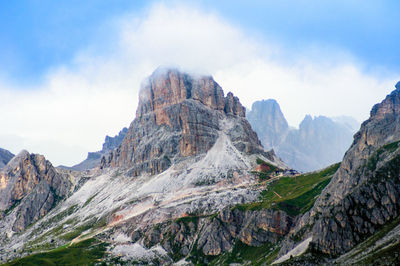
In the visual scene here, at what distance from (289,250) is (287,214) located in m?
41.7

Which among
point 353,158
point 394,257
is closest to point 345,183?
point 353,158

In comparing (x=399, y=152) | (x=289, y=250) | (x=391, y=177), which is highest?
(x=399, y=152)

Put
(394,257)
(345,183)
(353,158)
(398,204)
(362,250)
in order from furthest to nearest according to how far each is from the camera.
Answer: (353,158)
(345,183)
(398,204)
(362,250)
(394,257)

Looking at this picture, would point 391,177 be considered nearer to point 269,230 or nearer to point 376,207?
point 376,207

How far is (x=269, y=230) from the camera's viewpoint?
651ft

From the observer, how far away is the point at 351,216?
13962cm

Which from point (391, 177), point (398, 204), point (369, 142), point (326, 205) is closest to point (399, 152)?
point (391, 177)

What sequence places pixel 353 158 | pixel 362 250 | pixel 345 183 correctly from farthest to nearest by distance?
pixel 353 158
pixel 345 183
pixel 362 250

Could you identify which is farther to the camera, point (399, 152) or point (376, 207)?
point (399, 152)

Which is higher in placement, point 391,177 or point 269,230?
point 391,177

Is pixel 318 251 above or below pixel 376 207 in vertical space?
below

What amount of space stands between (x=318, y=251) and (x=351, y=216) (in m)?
19.1

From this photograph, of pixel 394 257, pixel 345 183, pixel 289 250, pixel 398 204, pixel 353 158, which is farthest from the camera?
pixel 353 158

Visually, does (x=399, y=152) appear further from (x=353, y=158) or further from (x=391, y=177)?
(x=353, y=158)
